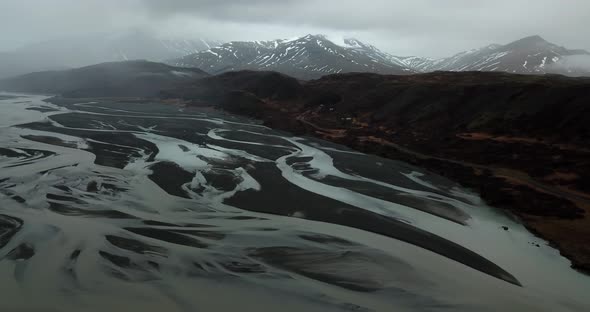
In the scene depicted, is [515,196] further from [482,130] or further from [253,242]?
[482,130]

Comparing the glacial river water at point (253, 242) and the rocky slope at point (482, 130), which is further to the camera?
the rocky slope at point (482, 130)

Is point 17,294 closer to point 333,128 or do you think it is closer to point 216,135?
point 216,135

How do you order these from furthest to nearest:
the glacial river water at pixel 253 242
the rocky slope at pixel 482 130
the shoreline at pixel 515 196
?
the rocky slope at pixel 482 130, the shoreline at pixel 515 196, the glacial river water at pixel 253 242

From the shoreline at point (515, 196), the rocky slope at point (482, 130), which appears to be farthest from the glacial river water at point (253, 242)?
the rocky slope at point (482, 130)

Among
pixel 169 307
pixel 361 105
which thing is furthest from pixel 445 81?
pixel 169 307

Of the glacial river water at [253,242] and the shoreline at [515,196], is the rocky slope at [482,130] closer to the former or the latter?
the shoreline at [515,196]

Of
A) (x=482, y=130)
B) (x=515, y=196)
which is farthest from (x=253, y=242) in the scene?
(x=482, y=130)
